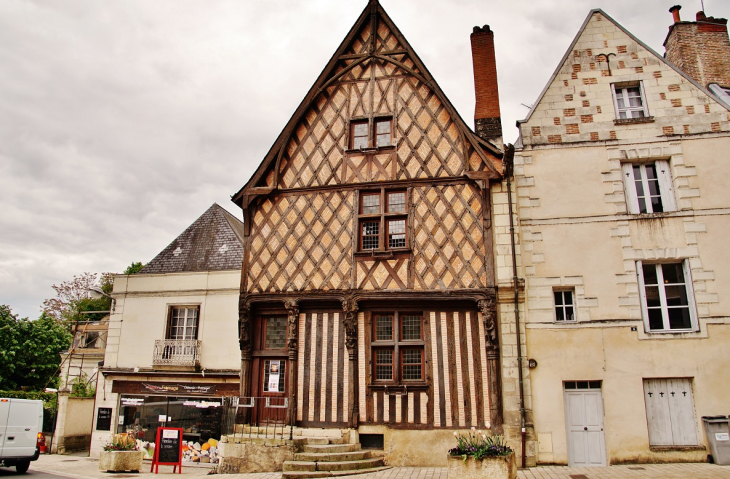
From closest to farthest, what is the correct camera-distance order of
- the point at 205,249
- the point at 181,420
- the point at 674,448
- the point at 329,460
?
1. the point at 674,448
2. the point at 329,460
3. the point at 181,420
4. the point at 205,249

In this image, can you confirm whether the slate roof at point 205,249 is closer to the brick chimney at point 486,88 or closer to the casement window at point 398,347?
the casement window at point 398,347

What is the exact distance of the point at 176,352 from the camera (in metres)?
14.3

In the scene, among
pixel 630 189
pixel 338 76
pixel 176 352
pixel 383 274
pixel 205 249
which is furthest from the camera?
pixel 205 249

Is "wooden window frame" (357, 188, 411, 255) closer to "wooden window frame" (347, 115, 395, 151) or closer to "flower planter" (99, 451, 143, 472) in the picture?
"wooden window frame" (347, 115, 395, 151)

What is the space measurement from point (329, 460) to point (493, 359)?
12.1 ft

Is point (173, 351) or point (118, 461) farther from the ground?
point (173, 351)

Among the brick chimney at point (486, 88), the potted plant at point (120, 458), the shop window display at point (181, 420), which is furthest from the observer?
the shop window display at point (181, 420)

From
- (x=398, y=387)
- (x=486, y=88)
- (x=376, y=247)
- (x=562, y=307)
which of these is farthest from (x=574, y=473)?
(x=486, y=88)

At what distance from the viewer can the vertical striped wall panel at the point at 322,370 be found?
35.1ft

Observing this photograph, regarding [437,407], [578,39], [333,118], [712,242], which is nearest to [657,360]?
[712,242]

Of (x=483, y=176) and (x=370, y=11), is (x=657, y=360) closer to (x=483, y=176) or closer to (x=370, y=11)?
(x=483, y=176)

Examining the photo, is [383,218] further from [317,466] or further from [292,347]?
[317,466]

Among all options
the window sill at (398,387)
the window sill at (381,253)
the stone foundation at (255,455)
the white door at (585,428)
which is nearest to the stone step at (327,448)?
the stone foundation at (255,455)

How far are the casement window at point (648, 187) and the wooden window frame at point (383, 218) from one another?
469 centimetres
